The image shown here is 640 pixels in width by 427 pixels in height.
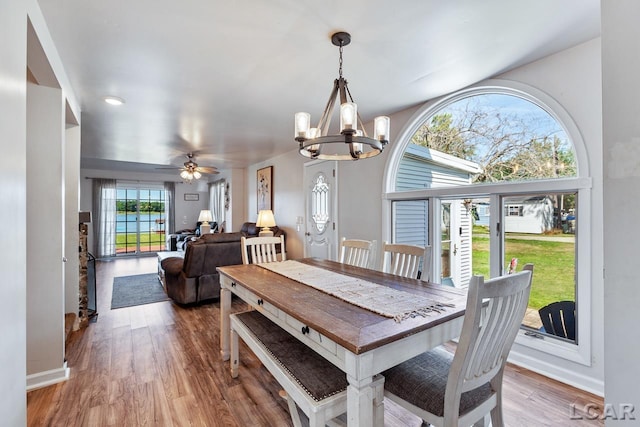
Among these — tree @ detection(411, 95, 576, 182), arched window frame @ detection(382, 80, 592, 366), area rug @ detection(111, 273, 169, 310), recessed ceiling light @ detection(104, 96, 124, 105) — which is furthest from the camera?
area rug @ detection(111, 273, 169, 310)

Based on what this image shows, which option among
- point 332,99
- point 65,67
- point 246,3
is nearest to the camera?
point 246,3

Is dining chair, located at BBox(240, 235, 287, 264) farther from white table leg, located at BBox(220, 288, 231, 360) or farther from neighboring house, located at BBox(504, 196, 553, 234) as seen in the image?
neighboring house, located at BBox(504, 196, 553, 234)

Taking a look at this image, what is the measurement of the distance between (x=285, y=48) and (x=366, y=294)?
1709 mm

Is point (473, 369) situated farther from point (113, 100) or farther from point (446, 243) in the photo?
point (113, 100)

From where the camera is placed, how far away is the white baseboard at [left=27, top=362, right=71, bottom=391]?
1.97 meters

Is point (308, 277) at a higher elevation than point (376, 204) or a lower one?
lower

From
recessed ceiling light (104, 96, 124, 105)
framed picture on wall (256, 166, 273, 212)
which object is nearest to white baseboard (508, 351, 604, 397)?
recessed ceiling light (104, 96, 124, 105)

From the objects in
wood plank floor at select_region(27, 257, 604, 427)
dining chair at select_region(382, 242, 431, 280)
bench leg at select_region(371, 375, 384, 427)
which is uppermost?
dining chair at select_region(382, 242, 431, 280)

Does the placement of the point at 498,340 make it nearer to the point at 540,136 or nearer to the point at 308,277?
the point at 308,277

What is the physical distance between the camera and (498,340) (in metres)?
1.17

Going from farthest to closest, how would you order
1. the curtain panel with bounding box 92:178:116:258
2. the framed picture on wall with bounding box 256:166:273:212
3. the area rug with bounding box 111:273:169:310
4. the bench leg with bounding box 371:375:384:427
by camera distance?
the curtain panel with bounding box 92:178:116:258 < the framed picture on wall with bounding box 256:166:273:212 < the area rug with bounding box 111:273:169:310 < the bench leg with bounding box 371:375:384:427

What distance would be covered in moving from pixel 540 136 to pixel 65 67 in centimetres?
377

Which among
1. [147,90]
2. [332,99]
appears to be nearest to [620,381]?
[332,99]

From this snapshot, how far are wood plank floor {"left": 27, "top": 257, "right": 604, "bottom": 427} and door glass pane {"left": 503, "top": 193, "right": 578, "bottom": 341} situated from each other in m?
0.57
